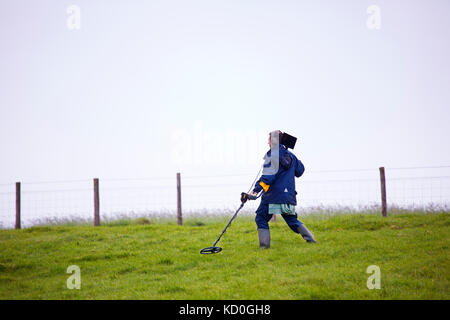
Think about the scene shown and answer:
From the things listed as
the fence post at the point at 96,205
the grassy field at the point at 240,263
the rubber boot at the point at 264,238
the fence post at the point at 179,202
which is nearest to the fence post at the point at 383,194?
the grassy field at the point at 240,263

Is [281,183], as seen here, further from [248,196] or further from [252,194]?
[248,196]

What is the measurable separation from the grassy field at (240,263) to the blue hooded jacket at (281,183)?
123 centimetres

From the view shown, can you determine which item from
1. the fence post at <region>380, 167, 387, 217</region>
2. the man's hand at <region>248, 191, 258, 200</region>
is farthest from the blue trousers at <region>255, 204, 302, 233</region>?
the fence post at <region>380, 167, 387, 217</region>

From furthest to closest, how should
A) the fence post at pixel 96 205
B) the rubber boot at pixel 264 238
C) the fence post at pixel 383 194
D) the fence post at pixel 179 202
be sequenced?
the fence post at pixel 96 205 → the fence post at pixel 179 202 → the fence post at pixel 383 194 → the rubber boot at pixel 264 238

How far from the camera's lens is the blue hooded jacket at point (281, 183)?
368 inches

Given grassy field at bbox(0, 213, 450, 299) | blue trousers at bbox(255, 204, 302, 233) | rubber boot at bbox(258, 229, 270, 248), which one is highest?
blue trousers at bbox(255, 204, 302, 233)

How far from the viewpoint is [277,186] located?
9500 mm

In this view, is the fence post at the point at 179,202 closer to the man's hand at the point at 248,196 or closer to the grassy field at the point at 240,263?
the grassy field at the point at 240,263

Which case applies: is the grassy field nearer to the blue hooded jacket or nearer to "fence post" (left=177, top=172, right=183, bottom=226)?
the blue hooded jacket

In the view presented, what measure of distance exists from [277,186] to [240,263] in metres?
2.01

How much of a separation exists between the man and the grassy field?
79cm

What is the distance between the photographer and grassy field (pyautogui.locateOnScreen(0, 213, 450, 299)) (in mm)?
6590

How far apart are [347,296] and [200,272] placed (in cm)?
317

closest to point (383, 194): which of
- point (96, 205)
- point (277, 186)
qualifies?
point (277, 186)
